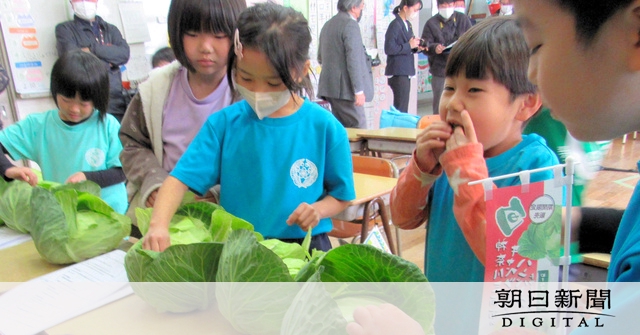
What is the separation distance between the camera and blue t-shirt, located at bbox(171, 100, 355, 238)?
1.31 metres

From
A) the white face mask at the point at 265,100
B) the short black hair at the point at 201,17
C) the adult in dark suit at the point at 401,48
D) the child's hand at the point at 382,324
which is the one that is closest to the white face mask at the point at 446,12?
the adult in dark suit at the point at 401,48

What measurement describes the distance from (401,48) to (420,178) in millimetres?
5075

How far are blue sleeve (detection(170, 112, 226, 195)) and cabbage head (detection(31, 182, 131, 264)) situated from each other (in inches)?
8.6

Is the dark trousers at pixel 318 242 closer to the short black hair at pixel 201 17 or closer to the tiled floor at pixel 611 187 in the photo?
the short black hair at pixel 201 17

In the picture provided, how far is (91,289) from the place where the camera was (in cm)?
103

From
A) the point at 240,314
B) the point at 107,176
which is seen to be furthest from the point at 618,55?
the point at 107,176

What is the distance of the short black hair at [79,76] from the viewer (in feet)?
6.27

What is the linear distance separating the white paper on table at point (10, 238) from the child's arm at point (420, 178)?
113 centimetres

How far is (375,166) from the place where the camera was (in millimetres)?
2672

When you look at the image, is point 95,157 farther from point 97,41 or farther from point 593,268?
point 97,41

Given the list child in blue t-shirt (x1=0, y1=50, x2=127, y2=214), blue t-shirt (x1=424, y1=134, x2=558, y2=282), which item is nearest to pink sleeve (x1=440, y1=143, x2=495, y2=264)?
blue t-shirt (x1=424, y1=134, x2=558, y2=282)

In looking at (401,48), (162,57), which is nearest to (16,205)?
(162,57)

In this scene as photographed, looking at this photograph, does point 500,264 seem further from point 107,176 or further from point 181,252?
point 107,176

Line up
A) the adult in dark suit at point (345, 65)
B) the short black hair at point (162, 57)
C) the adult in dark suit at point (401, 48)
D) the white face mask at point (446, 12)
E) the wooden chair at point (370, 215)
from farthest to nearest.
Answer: the adult in dark suit at point (401, 48)
the white face mask at point (446, 12)
the adult in dark suit at point (345, 65)
the short black hair at point (162, 57)
the wooden chair at point (370, 215)
